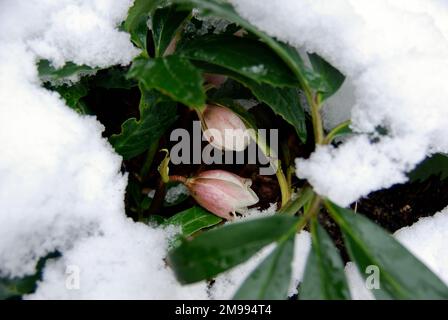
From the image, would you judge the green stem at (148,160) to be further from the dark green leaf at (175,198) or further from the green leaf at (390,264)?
the green leaf at (390,264)

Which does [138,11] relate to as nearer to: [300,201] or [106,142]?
[106,142]

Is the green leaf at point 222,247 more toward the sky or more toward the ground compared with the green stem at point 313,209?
more toward the ground

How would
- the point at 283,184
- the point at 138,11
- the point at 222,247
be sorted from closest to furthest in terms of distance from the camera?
the point at 222,247, the point at 138,11, the point at 283,184

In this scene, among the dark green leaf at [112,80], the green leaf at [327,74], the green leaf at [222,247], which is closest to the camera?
the green leaf at [222,247]

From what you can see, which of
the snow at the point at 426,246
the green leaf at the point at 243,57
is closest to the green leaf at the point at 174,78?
the green leaf at the point at 243,57

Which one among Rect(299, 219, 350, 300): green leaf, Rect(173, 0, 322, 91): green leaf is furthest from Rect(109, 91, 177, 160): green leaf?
Rect(299, 219, 350, 300): green leaf

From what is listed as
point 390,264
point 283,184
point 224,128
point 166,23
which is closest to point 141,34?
point 166,23

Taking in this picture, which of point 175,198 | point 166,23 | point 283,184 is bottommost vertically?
point 175,198
